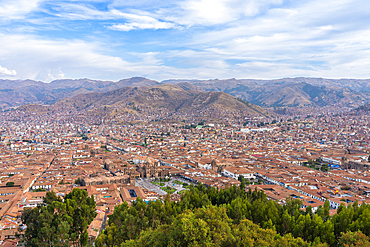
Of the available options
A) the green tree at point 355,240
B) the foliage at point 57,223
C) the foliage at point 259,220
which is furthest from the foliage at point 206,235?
the foliage at point 57,223

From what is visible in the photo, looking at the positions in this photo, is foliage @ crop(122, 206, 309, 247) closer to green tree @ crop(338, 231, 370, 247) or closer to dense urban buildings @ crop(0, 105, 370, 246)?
green tree @ crop(338, 231, 370, 247)

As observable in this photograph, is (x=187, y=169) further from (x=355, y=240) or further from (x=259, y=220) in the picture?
(x=355, y=240)

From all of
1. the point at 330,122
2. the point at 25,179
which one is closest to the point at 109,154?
the point at 25,179

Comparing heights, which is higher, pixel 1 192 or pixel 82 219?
pixel 82 219

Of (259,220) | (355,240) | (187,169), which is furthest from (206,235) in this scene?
(187,169)

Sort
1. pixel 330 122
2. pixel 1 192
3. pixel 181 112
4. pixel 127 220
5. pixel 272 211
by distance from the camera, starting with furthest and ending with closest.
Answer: pixel 181 112 < pixel 330 122 < pixel 1 192 < pixel 272 211 < pixel 127 220

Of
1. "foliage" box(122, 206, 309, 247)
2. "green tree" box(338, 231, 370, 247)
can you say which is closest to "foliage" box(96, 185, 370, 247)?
"foliage" box(122, 206, 309, 247)

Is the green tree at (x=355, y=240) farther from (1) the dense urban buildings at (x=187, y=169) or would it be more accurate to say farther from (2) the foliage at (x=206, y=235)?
(1) the dense urban buildings at (x=187, y=169)

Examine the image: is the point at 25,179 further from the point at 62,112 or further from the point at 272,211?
the point at 62,112
